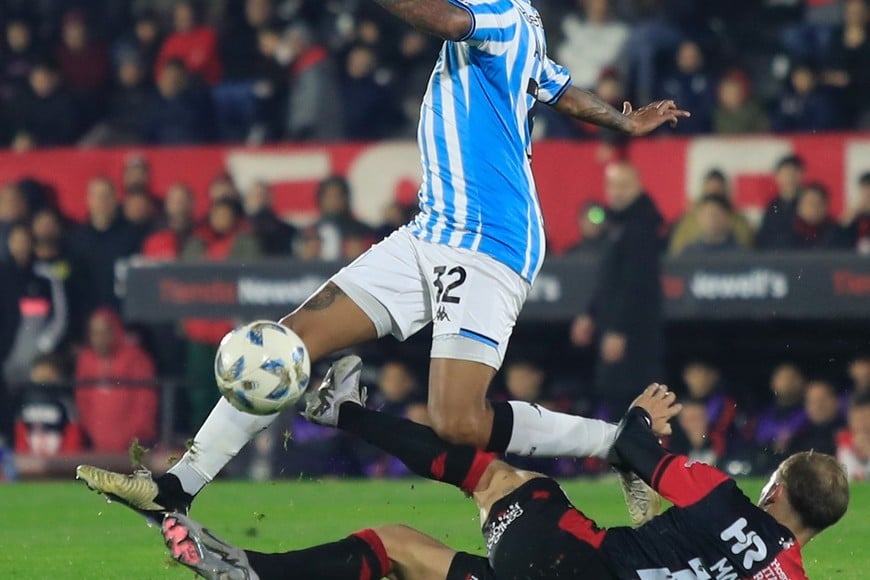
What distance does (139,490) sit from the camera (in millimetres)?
6219

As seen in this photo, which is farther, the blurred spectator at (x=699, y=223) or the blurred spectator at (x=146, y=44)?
the blurred spectator at (x=146, y=44)

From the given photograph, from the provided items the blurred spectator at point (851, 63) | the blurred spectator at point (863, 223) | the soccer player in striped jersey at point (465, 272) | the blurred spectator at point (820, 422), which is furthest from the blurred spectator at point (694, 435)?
the soccer player in striped jersey at point (465, 272)

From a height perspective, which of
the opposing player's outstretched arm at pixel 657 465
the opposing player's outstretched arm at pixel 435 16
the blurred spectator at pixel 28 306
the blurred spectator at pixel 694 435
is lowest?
the blurred spectator at pixel 694 435

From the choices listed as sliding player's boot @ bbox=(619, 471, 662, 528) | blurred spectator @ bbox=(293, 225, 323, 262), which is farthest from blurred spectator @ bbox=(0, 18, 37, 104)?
sliding player's boot @ bbox=(619, 471, 662, 528)

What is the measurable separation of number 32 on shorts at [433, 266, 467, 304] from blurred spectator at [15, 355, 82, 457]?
6665 millimetres

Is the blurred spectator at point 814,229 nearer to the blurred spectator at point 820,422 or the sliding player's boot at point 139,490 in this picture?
the blurred spectator at point 820,422

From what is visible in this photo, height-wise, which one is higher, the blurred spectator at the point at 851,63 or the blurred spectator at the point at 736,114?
the blurred spectator at the point at 851,63

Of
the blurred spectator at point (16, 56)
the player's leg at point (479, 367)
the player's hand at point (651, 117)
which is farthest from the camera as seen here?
the blurred spectator at point (16, 56)

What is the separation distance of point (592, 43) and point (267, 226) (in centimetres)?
318

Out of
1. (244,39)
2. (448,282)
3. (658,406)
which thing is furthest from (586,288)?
(658,406)

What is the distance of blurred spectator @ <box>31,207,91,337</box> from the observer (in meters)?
13.0

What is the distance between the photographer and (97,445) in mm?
12469

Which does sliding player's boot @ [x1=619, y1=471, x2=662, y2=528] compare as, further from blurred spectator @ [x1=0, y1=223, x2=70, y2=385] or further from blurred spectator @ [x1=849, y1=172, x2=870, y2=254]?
blurred spectator @ [x1=0, y1=223, x2=70, y2=385]

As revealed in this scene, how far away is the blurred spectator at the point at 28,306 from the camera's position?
42.8 feet
